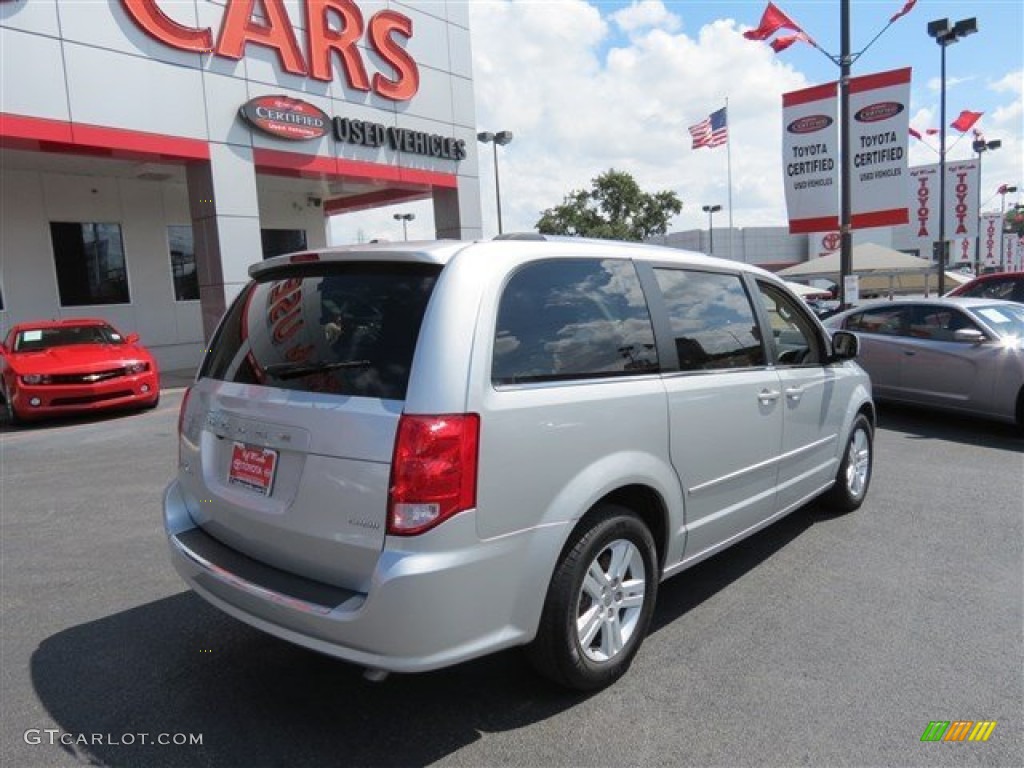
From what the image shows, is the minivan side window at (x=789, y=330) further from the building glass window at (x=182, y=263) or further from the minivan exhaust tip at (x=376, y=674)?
the building glass window at (x=182, y=263)

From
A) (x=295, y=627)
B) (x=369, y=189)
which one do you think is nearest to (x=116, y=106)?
(x=369, y=189)

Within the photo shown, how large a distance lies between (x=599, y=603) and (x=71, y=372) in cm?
959

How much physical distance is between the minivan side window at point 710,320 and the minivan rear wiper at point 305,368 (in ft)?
5.17

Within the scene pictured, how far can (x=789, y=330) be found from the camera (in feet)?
15.2

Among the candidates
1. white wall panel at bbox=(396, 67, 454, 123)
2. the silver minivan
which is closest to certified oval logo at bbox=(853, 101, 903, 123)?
white wall panel at bbox=(396, 67, 454, 123)

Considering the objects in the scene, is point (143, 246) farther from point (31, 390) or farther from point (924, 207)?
point (924, 207)

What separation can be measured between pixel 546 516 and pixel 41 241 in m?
16.7

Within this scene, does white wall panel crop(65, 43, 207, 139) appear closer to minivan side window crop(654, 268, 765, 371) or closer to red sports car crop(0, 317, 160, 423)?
red sports car crop(0, 317, 160, 423)

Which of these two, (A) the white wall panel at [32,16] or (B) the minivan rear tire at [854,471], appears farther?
(A) the white wall panel at [32,16]

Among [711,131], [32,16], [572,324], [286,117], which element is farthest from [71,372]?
[711,131]

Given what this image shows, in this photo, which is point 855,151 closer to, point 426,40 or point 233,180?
point 426,40

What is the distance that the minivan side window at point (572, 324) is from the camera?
107 inches

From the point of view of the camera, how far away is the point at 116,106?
1205 cm

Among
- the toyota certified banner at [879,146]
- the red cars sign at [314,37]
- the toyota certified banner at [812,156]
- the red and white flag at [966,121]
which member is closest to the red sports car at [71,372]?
the red cars sign at [314,37]
